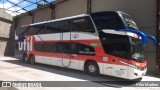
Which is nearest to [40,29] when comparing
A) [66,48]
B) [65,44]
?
[65,44]

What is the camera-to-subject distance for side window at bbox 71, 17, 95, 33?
37.3 ft

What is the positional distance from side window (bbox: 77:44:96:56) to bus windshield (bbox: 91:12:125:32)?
3.82 feet

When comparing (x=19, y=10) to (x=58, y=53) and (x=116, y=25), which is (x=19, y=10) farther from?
(x=116, y=25)

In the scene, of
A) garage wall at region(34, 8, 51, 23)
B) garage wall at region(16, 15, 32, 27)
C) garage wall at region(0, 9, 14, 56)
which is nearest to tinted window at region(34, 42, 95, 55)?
garage wall at region(34, 8, 51, 23)

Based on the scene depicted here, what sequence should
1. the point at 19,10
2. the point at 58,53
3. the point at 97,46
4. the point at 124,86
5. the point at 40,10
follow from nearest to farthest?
1. the point at 124,86
2. the point at 97,46
3. the point at 58,53
4. the point at 40,10
5. the point at 19,10

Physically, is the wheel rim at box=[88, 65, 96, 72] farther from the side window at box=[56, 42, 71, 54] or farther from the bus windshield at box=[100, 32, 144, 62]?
the side window at box=[56, 42, 71, 54]

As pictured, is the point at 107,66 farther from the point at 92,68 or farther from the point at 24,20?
the point at 24,20

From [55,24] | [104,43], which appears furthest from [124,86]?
[55,24]

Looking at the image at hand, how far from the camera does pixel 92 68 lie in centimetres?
1138

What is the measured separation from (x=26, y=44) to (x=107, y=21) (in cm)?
895

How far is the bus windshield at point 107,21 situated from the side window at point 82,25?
353mm

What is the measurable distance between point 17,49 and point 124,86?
40.3ft

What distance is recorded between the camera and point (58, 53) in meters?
13.6

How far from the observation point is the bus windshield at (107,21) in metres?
10.2
